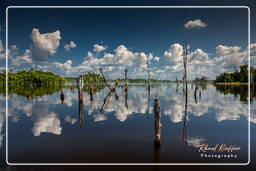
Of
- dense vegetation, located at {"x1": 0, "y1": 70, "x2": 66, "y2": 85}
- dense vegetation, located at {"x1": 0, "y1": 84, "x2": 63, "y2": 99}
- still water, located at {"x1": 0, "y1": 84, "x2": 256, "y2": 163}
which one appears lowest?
still water, located at {"x1": 0, "y1": 84, "x2": 256, "y2": 163}

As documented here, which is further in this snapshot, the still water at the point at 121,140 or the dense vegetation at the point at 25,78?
the dense vegetation at the point at 25,78

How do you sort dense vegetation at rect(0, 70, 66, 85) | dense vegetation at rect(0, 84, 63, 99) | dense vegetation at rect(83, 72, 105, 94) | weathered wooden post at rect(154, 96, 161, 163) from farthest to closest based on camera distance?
1. dense vegetation at rect(0, 70, 66, 85)
2. dense vegetation at rect(83, 72, 105, 94)
3. dense vegetation at rect(0, 84, 63, 99)
4. weathered wooden post at rect(154, 96, 161, 163)

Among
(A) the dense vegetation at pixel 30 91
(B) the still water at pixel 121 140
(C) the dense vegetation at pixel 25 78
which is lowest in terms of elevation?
(B) the still water at pixel 121 140

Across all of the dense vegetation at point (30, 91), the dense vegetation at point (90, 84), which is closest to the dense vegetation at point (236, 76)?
the dense vegetation at point (90, 84)

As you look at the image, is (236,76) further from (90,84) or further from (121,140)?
(121,140)

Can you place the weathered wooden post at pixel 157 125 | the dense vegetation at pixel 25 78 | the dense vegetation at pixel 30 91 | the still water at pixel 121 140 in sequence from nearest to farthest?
the still water at pixel 121 140 < the weathered wooden post at pixel 157 125 < the dense vegetation at pixel 30 91 < the dense vegetation at pixel 25 78

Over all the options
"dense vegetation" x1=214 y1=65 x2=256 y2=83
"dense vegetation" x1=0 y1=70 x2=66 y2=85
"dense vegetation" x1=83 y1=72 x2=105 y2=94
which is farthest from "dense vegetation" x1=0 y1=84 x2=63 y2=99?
"dense vegetation" x1=214 y1=65 x2=256 y2=83

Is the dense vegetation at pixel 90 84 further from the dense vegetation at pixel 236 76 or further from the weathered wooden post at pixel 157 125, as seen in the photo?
the dense vegetation at pixel 236 76

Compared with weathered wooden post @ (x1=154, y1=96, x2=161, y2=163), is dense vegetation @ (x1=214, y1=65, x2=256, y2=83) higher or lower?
higher

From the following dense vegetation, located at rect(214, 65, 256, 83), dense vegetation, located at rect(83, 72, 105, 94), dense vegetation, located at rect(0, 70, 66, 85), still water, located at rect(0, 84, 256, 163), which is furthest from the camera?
dense vegetation, located at rect(0, 70, 66, 85)

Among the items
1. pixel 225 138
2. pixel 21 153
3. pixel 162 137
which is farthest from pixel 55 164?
pixel 225 138

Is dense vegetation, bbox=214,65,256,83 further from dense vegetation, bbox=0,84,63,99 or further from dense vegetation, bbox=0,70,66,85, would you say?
dense vegetation, bbox=0,70,66,85

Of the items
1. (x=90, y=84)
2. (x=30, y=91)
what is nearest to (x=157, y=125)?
(x=30, y=91)

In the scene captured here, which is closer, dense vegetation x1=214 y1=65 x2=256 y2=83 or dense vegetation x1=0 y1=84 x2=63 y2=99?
dense vegetation x1=0 y1=84 x2=63 y2=99
